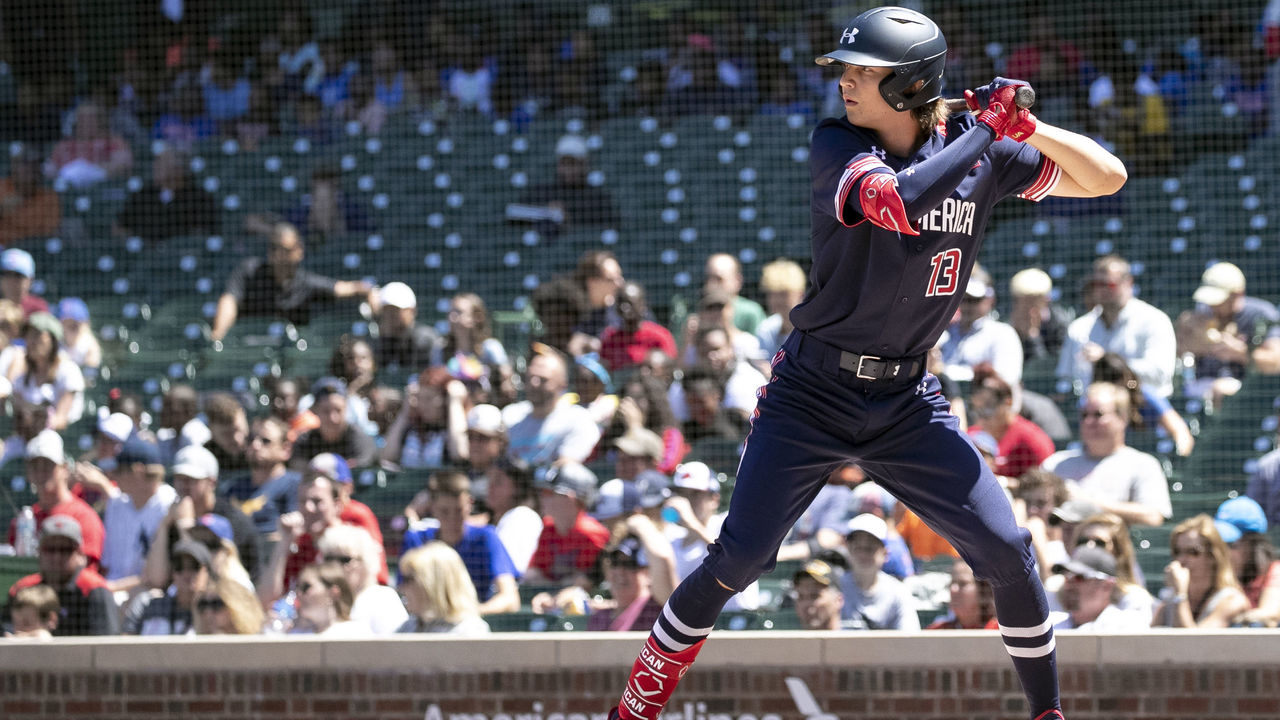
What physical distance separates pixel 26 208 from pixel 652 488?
698cm

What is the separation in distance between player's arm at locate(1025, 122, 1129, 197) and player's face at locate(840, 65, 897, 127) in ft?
1.04

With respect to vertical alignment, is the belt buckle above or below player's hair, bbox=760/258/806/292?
below

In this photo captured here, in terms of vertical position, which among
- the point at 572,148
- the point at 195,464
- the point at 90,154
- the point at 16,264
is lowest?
the point at 195,464

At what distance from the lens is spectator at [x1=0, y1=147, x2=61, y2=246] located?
1146 cm

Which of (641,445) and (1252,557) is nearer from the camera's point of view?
(1252,557)

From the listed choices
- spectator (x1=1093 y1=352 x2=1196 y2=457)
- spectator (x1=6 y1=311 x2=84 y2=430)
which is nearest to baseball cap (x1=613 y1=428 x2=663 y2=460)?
spectator (x1=1093 y1=352 x2=1196 y2=457)

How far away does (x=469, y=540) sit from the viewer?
614cm

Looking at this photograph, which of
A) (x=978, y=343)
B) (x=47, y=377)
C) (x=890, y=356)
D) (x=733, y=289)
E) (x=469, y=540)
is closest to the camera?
(x=890, y=356)

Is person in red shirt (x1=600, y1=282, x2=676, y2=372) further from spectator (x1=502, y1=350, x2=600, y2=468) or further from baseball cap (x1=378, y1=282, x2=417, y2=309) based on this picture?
baseball cap (x1=378, y1=282, x2=417, y2=309)

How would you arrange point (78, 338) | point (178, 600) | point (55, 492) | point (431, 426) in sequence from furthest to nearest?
point (78, 338)
point (431, 426)
point (55, 492)
point (178, 600)

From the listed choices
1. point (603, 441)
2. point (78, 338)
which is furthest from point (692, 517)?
point (78, 338)

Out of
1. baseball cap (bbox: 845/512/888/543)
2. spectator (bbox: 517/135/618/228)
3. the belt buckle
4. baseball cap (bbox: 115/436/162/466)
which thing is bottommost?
baseball cap (bbox: 845/512/888/543)

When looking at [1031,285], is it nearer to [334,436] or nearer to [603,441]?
[603,441]

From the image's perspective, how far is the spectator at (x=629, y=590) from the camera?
5582 mm
